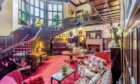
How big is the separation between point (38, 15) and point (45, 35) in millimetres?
2696

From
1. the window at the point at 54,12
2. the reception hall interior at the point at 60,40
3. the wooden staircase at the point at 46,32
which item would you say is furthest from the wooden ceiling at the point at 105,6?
the window at the point at 54,12

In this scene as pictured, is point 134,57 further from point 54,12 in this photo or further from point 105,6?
point 54,12

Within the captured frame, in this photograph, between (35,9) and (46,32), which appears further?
(35,9)

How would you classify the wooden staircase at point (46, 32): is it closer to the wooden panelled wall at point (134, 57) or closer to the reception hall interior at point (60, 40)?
the reception hall interior at point (60, 40)

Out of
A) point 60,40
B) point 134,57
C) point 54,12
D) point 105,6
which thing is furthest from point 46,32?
point 134,57

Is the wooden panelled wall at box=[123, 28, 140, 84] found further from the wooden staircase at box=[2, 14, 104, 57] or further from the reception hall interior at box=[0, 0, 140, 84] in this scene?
the wooden staircase at box=[2, 14, 104, 57]

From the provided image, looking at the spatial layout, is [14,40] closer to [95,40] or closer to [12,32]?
[12,32]

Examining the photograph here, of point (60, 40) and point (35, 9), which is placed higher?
point (35, 9)

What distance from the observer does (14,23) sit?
796 cm

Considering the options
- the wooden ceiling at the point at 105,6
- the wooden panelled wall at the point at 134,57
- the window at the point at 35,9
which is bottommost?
the wooden panelled wall at the point at 134,57

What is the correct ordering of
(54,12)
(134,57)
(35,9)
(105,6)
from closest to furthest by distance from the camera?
1. (134,57)
2. (105,6)
3. (35,9)
4. (54,12)

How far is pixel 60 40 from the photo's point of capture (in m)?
12.8

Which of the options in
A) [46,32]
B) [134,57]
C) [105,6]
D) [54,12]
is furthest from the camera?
[54,12]

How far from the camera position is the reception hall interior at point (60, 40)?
14.1ft
